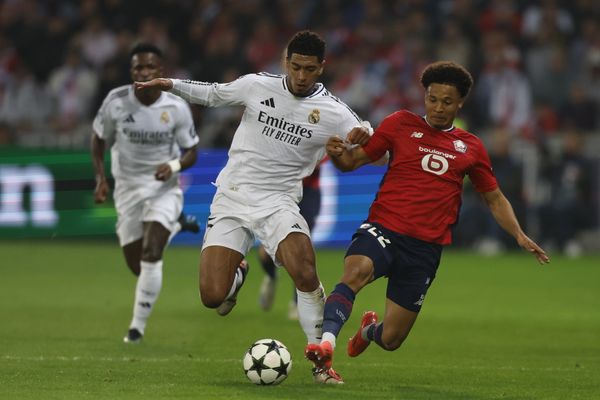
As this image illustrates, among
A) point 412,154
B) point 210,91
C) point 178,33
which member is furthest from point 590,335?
point 178,33

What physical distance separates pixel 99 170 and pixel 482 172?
13.5 ft

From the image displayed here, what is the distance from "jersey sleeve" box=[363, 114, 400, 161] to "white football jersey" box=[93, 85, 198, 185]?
3321 mm

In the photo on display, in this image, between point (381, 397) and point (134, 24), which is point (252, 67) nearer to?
point (134, 24)

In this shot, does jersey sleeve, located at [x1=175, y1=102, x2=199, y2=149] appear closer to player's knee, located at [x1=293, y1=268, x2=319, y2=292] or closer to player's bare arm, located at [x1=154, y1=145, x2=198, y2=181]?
player's bare arm, located at [x1=154, y1=145, x2=198, y2=181]

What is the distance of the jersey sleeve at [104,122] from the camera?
11.7 meters

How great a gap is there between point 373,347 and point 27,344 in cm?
→ 308

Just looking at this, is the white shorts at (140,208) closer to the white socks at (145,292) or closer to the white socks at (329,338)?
the white socks at (145,292)

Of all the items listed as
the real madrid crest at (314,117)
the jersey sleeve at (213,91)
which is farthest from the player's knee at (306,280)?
the jersey sleeve at (213,91)

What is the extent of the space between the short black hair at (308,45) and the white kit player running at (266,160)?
0.25 feet

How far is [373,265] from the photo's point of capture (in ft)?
28.1

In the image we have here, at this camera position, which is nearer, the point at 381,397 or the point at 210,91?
the point at 381,397

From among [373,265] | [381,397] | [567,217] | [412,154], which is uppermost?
[412,154]

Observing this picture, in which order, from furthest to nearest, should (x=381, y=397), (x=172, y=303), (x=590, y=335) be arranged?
(x=172, y=303)
(x=590, y=335)
(x=381, y=397)

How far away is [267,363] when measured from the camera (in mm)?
8398
